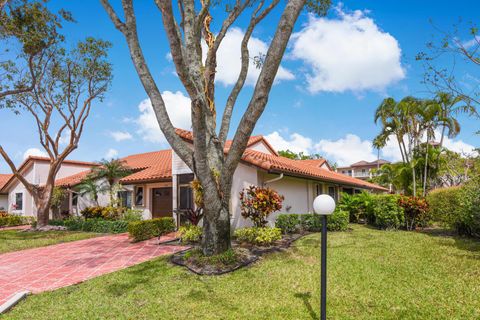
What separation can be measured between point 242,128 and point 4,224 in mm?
25803

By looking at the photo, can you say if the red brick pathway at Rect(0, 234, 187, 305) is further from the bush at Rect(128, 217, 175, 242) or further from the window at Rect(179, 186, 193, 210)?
the window at Rect(179, 186, 193, 210)

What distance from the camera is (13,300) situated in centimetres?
568

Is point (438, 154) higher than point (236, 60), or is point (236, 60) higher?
point (236, 60)

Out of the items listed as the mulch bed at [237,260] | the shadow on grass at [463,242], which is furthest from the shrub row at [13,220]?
the shadow on grass at [463,242]

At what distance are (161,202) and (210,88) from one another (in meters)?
10.1

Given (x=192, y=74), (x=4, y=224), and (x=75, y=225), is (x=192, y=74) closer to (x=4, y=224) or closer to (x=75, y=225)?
(x=75, y=225)

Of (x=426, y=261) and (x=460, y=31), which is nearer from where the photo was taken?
(x=426, y=261)

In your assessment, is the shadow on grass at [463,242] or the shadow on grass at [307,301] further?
the shadow on grass at [463,242]

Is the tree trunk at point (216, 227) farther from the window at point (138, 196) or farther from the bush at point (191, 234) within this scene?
the window at point (138, 196)

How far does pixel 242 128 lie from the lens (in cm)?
702

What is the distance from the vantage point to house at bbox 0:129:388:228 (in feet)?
39.8

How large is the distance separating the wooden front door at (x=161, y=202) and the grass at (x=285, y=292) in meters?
8.89

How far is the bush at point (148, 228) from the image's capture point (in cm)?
1213

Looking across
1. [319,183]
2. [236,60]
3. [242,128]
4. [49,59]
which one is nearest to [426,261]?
[242,128]
